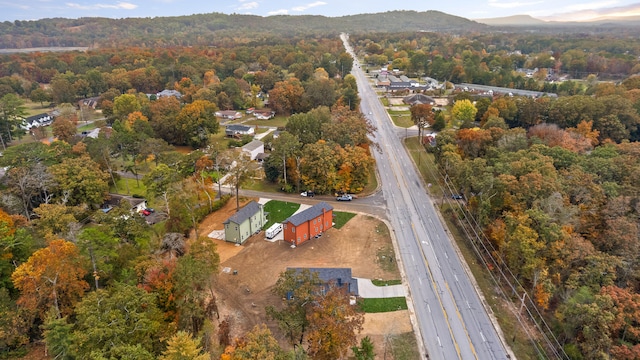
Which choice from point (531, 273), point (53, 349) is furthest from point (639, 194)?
point (53, 349)

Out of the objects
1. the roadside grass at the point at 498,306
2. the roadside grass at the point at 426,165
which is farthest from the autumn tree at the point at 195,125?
the roadside grass at the point at 498,306

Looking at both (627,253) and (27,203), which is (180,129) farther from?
(627,253)

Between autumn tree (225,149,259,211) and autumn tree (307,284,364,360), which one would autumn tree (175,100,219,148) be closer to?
autumn tree (225,149,259,211)

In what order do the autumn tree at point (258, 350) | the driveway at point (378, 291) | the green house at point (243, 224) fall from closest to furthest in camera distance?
1. the autumn tree at point (258, 350)
2. the driveway at point (378, 291)
3. the green house at point (243, 224)

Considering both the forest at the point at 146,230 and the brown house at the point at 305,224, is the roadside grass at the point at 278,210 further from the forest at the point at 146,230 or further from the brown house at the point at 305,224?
the brown house at the point at 305,224

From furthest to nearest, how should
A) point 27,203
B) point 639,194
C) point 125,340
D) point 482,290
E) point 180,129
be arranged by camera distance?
point 180,129, point 27,203, point 639,194, point 482,290, point 125,340

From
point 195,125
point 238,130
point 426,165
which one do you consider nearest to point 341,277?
point 426,165
